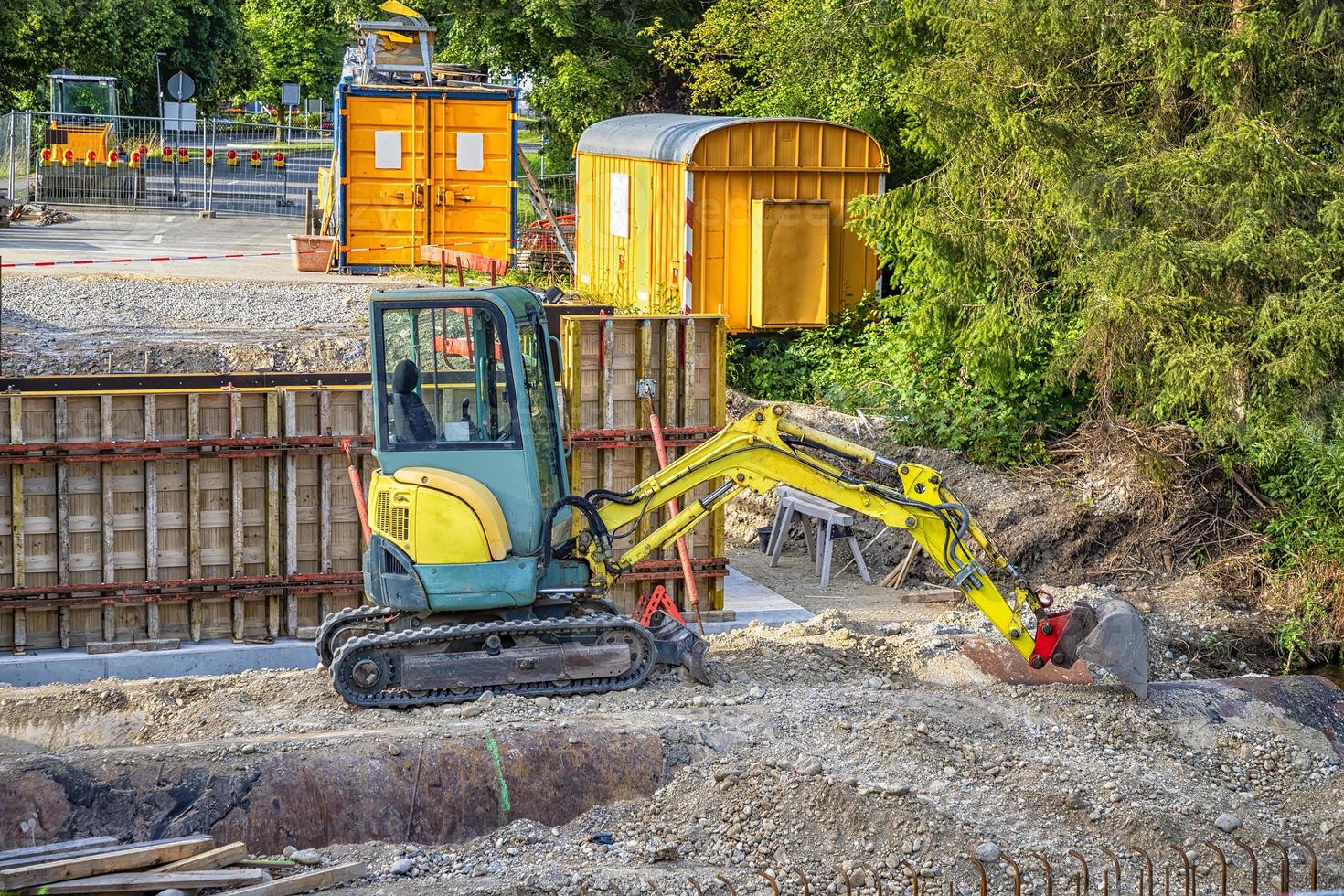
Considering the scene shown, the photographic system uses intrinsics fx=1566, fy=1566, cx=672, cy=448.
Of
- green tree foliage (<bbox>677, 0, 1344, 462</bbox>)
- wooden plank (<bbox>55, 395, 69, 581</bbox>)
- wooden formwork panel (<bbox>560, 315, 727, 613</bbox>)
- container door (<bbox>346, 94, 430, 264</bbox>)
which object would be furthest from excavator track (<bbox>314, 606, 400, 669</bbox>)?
container door (<bbox>346, 94, 430, 264</bbox>)

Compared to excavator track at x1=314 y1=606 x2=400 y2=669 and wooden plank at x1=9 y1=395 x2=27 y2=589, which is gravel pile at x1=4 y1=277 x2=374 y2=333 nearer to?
wooden plank at x1=9 y1=395 x2=27 y2=589

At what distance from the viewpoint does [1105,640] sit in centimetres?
1012

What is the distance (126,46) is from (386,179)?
28.7 meters

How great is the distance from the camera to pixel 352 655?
9492mm

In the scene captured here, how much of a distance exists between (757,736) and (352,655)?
8.20 feet

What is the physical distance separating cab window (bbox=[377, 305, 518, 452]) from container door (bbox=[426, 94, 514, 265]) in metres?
14.9

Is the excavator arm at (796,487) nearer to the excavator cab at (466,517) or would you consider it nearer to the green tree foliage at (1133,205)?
the excavator cab at (466,517)

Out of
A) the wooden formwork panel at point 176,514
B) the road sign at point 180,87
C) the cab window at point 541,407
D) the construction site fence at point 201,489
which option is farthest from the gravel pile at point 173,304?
the road sign at point 180,87

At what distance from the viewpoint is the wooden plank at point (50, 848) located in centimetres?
716

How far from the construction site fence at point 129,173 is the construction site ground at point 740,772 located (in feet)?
75.0

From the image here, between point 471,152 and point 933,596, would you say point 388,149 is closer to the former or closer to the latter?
point 471,152

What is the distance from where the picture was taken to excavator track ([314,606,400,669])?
32.9 feet

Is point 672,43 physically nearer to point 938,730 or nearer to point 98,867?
point 938,730

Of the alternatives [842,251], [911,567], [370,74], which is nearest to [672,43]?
[370,74]
